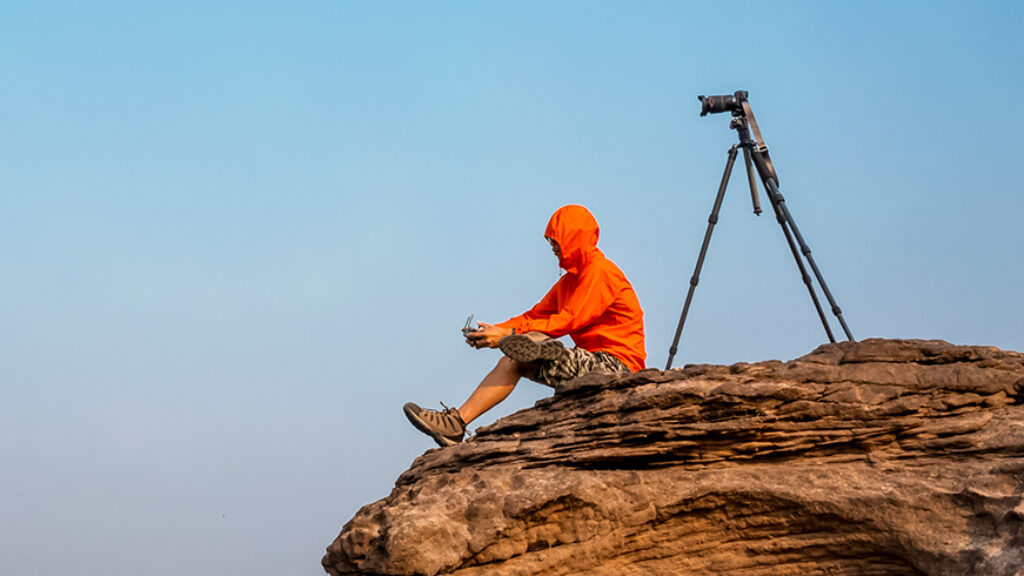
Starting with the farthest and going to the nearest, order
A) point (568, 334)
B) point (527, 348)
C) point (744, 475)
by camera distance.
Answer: point (568, 334), point (527, 348), point (744, 475)

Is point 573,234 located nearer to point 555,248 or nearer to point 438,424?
point 555,248

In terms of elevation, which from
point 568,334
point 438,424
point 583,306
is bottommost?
point 438,424

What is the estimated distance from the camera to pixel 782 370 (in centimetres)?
802

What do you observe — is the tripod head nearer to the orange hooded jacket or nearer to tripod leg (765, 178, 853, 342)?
tripod leg (765, 178, 853, 342)

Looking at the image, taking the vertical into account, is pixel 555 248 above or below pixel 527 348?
above

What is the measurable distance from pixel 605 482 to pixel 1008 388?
3407 millimetres

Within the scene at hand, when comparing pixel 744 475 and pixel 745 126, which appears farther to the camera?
pixel 745 126

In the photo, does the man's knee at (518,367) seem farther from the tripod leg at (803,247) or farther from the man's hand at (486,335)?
the tripod leg at (803,247)

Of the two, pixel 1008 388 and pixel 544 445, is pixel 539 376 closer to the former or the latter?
pixel 544 445

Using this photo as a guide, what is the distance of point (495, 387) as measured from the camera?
885 centimetres

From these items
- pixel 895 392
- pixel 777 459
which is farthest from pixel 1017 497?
pixel 777 459

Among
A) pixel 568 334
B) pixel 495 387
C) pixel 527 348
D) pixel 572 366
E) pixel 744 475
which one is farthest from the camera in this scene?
pixel 568 334

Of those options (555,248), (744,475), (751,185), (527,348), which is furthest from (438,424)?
(751,185)

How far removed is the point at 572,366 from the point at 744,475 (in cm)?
178
